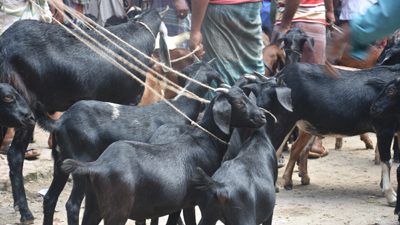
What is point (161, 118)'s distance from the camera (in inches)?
279

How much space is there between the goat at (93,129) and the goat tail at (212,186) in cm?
104

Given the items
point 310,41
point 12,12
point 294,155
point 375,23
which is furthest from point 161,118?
point 375,23

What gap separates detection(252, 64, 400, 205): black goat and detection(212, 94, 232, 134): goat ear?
183 centimetres

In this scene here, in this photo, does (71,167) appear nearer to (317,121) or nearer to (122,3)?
(317,121)

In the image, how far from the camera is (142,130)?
699 cm

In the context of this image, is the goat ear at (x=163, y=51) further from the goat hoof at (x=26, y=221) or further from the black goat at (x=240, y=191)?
the black goat at (x=240, y=191)

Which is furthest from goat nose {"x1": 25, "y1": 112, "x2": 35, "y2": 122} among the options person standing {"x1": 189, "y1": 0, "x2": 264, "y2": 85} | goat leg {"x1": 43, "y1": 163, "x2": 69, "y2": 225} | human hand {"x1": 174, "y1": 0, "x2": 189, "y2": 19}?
human hand {"x1": 174, "y1": 0, "x2": 189, "y2": 19}

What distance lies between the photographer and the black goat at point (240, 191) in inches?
238

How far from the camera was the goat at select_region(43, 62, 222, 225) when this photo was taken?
6820 millimetres

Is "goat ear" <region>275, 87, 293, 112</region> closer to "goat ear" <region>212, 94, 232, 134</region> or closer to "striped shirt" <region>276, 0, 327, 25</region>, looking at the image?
"goat ear" <region>212, 94, 232, 134</region>

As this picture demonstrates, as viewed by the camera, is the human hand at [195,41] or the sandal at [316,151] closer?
the human hand at [195,41]

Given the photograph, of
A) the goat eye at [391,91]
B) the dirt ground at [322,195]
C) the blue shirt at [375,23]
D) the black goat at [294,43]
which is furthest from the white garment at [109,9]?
the blue shirt at [375,23]

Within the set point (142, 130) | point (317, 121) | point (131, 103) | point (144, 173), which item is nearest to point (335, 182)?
point (317, 121)

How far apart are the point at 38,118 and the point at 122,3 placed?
3.69 meters
